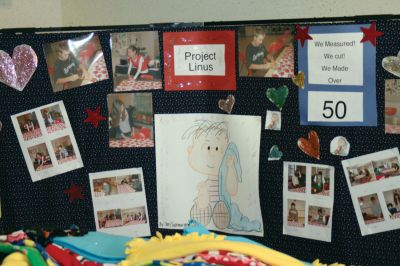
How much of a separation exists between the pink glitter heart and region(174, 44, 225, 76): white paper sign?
349 mm

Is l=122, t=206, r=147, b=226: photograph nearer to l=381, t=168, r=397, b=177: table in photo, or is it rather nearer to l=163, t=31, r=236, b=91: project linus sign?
l=163, t=31, r=236, b=91: project linus sign

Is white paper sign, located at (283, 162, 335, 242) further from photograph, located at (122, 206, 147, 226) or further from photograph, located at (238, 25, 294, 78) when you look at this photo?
photograph, located at (122, 206, 147, 226)

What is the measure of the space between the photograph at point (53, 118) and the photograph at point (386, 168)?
730 mm

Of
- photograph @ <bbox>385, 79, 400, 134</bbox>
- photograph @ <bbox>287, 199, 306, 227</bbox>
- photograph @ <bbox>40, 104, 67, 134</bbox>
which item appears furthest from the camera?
photograph @ <bbox>40, 104, 67, 134</bbox>

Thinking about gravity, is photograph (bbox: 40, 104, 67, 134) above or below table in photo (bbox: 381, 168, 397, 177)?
above

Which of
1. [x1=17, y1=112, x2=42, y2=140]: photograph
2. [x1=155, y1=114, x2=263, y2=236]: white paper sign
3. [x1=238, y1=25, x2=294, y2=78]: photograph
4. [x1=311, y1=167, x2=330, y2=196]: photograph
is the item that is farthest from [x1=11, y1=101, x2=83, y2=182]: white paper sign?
[x1=311, y1=167, x2=330, y2=196]: photograph

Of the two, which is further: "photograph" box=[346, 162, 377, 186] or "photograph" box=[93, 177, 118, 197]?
"photograph" box=[93, 177, 118, 197]

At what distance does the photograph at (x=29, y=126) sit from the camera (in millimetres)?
1316

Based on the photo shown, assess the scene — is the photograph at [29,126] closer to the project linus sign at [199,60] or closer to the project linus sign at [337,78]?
the project linus sign at [199,60]

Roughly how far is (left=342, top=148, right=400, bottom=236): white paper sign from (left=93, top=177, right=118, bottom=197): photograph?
548 millimetres

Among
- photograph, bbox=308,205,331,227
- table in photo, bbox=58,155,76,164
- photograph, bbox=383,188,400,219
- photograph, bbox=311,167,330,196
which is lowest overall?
photograph, bbox=308,205,331,227

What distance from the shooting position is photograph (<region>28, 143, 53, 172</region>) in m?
1.33

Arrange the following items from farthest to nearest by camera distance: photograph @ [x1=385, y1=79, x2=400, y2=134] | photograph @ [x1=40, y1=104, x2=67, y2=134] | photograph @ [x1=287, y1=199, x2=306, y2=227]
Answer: photograph @ [x1=40, y1=104, x2=67, y2=134] < photograph @ [x1=287, y1=199, x2=306, y2=227] < photograph @ [x1=385, y1=79, x2=400, y2=134]

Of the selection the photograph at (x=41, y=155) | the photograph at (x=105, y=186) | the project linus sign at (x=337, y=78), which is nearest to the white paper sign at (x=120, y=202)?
the photograph at (x=105, y=186)
